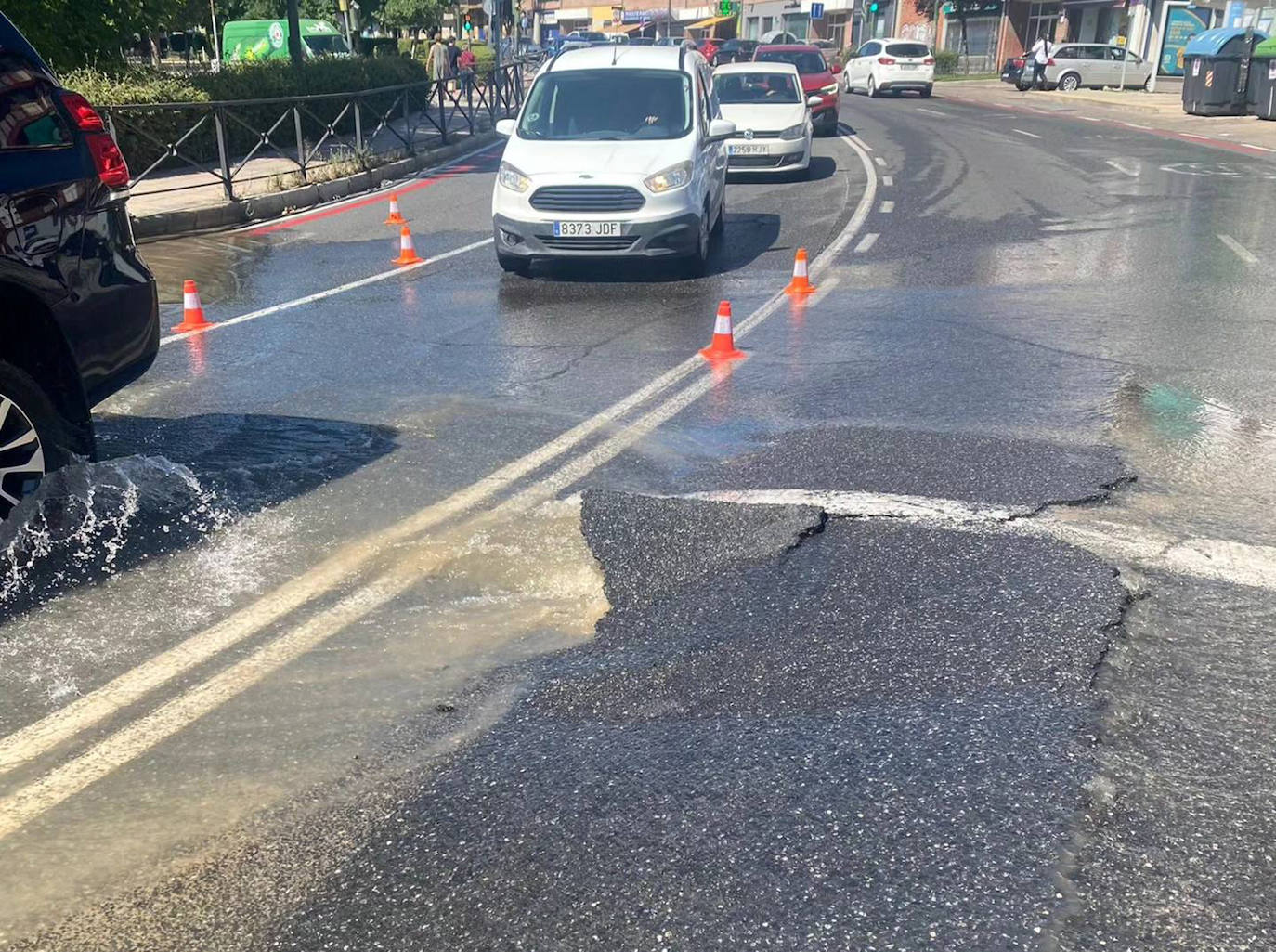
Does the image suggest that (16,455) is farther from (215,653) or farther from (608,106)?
(608,106)

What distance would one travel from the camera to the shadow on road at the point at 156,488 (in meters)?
4.85

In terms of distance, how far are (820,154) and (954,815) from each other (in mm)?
21772

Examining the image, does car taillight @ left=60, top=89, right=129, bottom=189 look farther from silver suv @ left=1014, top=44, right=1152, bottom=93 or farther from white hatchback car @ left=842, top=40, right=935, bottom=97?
silver suv @ left=1014, top=44, right=1152, bottom=93

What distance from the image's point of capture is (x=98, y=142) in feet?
17.6

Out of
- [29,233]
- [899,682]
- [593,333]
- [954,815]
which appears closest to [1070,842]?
[954,815]

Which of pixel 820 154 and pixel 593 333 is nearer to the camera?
pixel 593 333

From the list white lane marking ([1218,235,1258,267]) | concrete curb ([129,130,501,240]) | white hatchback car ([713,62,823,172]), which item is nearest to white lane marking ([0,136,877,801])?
white lane marking ([1218,235,1258,267])

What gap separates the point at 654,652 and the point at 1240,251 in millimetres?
10516

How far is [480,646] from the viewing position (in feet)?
13.9

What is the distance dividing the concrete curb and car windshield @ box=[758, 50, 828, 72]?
11.2m

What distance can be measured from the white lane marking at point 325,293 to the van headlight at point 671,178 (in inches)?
102

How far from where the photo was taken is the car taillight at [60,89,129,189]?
5258mm

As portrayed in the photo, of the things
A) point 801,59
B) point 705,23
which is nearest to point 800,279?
point 801,59

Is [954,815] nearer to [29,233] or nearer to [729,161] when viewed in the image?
[29,233]
